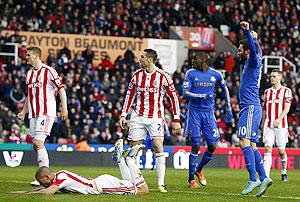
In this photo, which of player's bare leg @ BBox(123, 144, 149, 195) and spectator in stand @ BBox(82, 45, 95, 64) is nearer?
player's bare leg @ BBox(123, 144, 149, 195)

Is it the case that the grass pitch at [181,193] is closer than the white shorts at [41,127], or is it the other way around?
the grass pitch at [181,193]

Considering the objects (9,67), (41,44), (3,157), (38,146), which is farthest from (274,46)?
(38,146)

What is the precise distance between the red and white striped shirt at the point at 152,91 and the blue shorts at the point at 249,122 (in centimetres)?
115

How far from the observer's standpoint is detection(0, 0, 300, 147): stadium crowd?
29.9 m

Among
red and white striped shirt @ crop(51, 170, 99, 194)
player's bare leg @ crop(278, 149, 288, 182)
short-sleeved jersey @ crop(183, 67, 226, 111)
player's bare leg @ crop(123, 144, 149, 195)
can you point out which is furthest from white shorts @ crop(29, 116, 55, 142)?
player's bare leg @ crop(278, 149, 288, 182)

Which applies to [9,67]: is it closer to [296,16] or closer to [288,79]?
[288,79]

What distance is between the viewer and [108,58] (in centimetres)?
3447

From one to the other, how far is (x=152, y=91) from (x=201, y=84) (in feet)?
5.93

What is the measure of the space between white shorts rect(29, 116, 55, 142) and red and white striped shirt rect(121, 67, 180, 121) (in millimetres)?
1448

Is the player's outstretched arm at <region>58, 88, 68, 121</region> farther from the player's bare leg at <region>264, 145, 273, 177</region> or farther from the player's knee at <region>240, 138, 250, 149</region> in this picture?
the player's bare leg at <region>264, 145, 273, 177</region>

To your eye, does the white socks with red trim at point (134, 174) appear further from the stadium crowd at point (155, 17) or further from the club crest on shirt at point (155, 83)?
the stadium crowd at point (155, 17)

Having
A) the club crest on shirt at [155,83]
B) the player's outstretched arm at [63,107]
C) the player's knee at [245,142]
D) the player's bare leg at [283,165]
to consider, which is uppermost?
the club crest on shirt at [155,83]

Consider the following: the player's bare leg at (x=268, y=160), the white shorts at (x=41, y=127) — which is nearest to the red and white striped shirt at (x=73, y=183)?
the white shorts at (x=41, y=127)

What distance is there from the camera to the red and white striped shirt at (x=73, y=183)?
13094 mm
